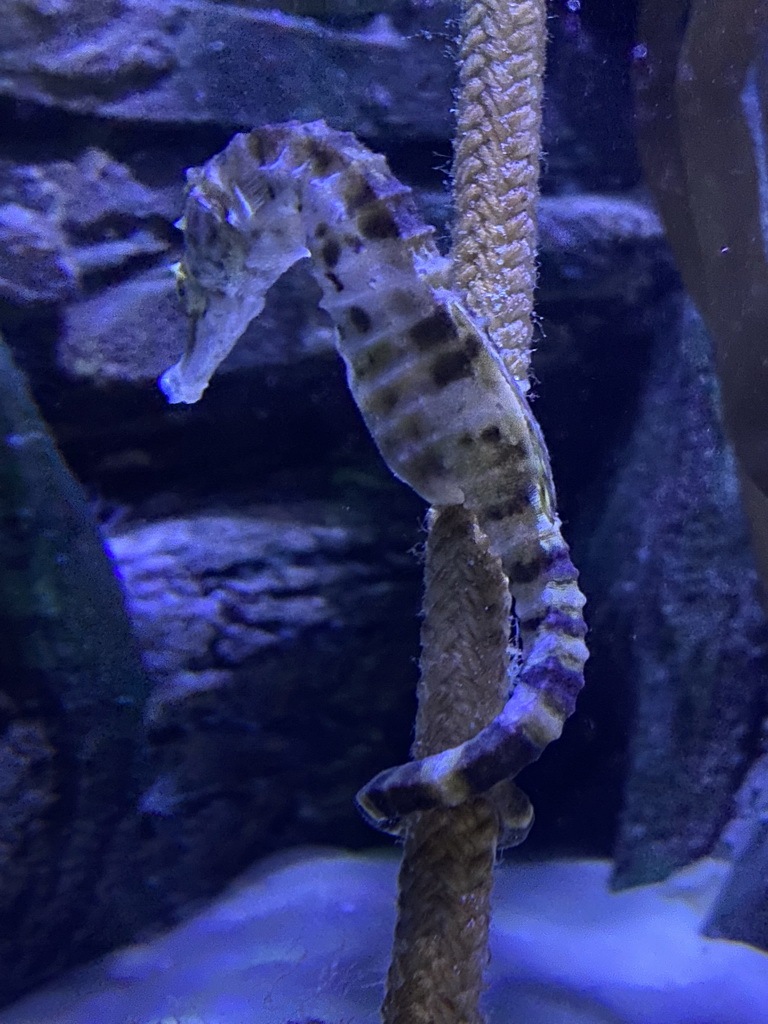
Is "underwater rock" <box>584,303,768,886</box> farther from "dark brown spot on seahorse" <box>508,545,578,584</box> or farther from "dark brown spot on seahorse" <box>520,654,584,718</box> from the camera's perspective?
"dark brown spot on seahorse" <box>520,654,584,718</box>

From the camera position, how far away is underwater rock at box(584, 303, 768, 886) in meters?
2.82

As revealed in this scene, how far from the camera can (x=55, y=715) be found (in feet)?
7.33

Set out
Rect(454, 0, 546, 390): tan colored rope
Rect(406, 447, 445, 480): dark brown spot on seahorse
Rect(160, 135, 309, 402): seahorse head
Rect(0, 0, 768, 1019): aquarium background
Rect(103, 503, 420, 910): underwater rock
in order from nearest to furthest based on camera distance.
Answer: Rect(406, 447, 445, 480): dark brown spot on seahorse < Rect(160, 135, 309, 402): seahorse head < Rect(454, 0, 546, 390): tan colored rope < Rect(0, 0, 768, 1019): aquarium background < Rect(103, 503, 420, 910): underwater rock

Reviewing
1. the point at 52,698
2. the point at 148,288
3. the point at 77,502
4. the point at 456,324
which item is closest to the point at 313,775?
the point at 52,698

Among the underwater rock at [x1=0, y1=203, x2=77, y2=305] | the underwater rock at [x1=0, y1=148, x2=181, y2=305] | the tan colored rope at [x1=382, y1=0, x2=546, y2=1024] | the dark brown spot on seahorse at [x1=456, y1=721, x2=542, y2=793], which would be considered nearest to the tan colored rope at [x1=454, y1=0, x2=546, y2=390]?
the tan colored rope at [x1=382, y1=0, x2=546, y2=1024]

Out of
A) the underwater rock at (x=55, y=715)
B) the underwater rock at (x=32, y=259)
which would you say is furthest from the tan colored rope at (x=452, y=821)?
the underwater rock at (x=32, y=259)

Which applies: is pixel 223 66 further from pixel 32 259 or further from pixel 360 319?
pixel 360 319

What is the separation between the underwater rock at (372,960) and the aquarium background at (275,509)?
0.10m

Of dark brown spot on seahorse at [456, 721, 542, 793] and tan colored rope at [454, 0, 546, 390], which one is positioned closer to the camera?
dark brown spot on seahorse at [456, 721, 542, 793]

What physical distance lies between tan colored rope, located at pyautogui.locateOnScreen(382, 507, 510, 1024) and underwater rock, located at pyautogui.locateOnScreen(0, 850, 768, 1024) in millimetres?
911

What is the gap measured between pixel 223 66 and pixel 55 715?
2.01m

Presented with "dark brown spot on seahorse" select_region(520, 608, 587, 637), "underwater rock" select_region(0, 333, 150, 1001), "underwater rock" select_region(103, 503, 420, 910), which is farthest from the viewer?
"underwater rock" select_region(103, 503, 420, 910)

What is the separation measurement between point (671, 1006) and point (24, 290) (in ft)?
9.15

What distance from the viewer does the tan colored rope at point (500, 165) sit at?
166 cm
